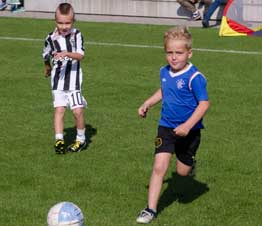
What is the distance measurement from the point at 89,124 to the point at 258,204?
3965mm

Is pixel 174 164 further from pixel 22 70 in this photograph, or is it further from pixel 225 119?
pixel 22 70

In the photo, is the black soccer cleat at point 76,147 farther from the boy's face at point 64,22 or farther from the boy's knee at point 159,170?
the boy's knee at point 159,170

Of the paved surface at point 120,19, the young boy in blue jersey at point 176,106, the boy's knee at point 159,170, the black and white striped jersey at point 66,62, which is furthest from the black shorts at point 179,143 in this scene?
the paved surface at point 120,19

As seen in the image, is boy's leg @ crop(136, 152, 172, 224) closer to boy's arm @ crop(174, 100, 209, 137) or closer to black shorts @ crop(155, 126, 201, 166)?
black shorts @ crop(155, 126, 201, 166)

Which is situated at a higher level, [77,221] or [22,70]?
[77,221]

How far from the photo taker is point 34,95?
13.3m

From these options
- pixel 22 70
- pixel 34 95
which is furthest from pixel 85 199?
pixel 22 70

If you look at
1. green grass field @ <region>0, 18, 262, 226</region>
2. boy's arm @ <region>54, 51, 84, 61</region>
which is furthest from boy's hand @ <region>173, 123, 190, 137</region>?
boy's arm @ <region>54, 51, 84, 61</region>

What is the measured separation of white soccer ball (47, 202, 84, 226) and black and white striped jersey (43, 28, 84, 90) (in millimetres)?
3499

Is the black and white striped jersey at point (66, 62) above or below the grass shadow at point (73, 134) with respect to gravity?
above

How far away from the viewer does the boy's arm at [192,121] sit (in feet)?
23.4

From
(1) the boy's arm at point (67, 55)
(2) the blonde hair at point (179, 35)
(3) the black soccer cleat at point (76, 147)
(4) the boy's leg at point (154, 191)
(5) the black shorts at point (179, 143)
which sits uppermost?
(2) the blonde hair at point (179, 35)

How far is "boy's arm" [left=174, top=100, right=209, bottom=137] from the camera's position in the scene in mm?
7125

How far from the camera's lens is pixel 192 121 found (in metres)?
7.21
